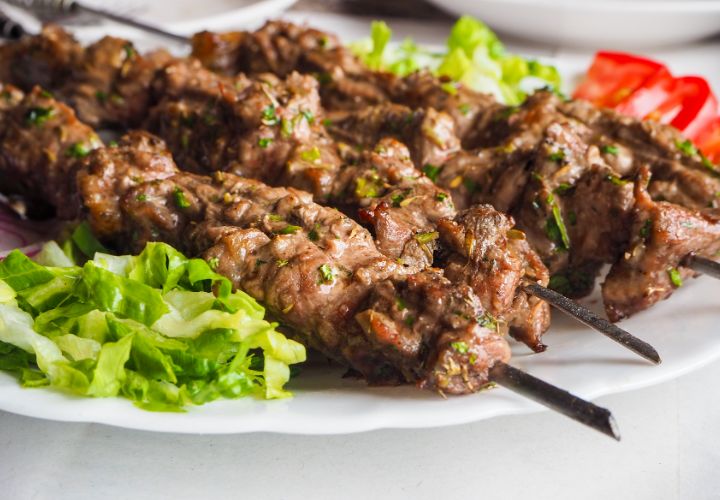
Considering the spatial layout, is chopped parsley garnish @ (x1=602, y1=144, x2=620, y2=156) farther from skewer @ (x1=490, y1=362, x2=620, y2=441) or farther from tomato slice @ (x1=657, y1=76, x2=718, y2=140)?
skewer @ (x1=490, y1=362, x2=620, y2=441)

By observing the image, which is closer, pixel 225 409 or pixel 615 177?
pixel 225 409

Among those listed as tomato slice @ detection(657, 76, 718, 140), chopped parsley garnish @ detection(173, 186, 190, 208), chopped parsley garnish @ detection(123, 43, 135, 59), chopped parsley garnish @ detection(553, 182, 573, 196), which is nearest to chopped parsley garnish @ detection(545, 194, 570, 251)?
chopped parsley garnish @ detection(553, 182, 573, 196)

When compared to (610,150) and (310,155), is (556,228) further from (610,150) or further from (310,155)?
(310,155)

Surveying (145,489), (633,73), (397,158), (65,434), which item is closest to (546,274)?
(397,158)

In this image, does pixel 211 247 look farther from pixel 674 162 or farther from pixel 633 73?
pixel 633 73

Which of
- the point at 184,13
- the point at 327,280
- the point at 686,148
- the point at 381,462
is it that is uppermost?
the point at 686,148

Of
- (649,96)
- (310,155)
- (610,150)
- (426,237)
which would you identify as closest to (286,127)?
(310,155)
